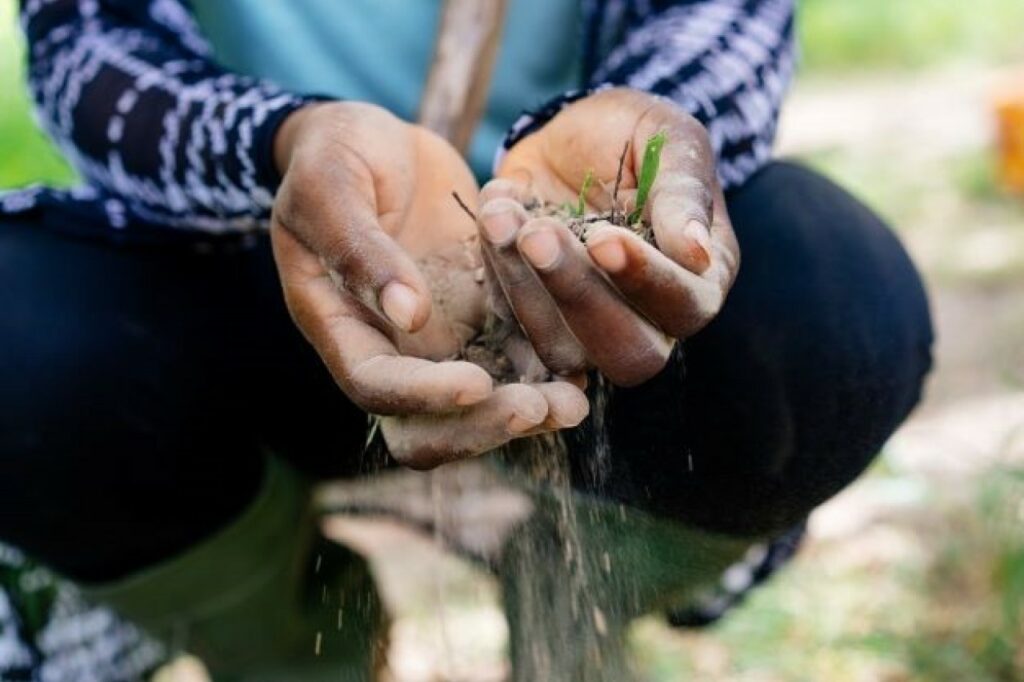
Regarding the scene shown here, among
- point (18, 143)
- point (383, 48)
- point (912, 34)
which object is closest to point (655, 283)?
point (383, 48)

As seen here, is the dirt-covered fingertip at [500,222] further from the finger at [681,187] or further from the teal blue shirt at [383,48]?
the teal blue shirt at [383,48]

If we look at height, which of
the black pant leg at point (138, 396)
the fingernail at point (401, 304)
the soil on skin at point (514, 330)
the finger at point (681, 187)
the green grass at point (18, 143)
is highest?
the finger at point (681, 187)

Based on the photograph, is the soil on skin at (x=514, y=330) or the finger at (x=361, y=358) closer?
the finger at (x=361, y=358)

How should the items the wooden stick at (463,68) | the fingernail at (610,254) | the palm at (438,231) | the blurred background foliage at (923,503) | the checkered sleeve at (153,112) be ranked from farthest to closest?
the blurred background foliage at (923,503) < the wooden stick at (463,68) < the checkered sleeve at (153,112) < the palm at (438,231) < the fingernail at (610,254)

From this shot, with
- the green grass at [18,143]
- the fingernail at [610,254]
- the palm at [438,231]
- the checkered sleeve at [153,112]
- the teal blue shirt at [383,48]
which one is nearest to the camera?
the fingernail at [610,254]

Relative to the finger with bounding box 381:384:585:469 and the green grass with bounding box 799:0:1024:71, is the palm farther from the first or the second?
the green grass with bounding box 799:0:1024:71

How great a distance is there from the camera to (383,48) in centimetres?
159

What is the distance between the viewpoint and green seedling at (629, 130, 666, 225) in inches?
38.6

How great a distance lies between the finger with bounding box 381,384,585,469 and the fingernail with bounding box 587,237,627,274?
0.11 metres

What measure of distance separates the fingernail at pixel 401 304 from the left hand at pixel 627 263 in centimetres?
6

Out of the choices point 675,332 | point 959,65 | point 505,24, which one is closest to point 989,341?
point 505,24

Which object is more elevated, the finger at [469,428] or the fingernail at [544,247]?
the fingernail at [544,247]

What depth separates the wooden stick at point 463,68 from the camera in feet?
4.70

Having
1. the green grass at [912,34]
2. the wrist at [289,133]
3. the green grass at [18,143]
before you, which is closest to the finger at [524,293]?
the wrist at [289,133]
